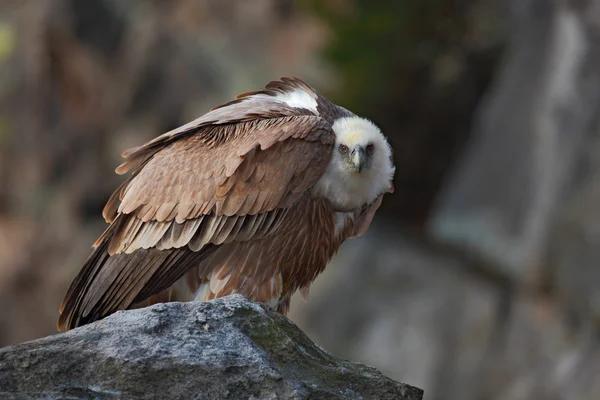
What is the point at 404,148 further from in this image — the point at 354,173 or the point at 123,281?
the point at 123,281

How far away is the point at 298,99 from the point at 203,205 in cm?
98

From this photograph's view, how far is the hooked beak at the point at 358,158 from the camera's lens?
17.5 feet

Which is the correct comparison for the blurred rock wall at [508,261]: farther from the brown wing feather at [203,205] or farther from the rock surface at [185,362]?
the rock surface at [185,362]

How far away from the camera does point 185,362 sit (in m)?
3.47

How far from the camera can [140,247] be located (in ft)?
17.9

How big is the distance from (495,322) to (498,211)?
1.35m

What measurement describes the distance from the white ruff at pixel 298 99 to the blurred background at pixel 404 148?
208 inches

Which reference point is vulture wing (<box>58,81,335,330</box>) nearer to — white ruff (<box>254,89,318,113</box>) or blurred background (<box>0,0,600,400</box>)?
white ruff (<box>254,89,318,113</box>)

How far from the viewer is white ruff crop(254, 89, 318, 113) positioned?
5832 mm

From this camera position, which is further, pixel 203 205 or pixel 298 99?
pixel 298 99

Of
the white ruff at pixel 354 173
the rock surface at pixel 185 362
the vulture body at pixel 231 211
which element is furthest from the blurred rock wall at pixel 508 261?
the rock surface at pixel 185 362

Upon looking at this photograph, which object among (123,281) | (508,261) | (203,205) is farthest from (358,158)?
(508,261)

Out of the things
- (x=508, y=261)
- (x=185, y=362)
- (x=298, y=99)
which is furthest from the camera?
(x=508, y=261)

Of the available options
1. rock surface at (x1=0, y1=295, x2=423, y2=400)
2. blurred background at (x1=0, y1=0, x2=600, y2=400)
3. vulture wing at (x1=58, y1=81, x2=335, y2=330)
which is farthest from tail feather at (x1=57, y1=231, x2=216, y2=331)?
blurred background at (x1=0, y1=0, x2=600, y2=400)
